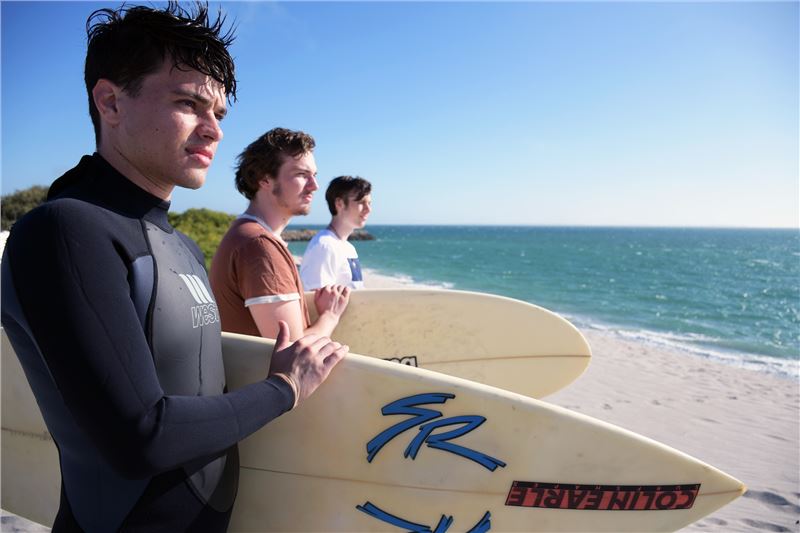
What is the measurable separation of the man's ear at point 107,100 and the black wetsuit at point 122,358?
0.09m

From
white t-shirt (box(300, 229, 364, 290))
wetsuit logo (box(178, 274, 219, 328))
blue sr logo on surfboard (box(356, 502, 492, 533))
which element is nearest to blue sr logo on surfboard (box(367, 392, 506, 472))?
blue sr logo on surfboard (box(356, 502, 492, 533))

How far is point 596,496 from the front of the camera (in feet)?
5.16

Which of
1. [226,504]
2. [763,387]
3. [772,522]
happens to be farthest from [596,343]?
[226,504]

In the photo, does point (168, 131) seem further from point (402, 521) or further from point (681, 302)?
point (681, 302)

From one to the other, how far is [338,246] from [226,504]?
2.21 meters

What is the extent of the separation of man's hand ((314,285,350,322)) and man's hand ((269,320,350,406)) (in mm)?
944

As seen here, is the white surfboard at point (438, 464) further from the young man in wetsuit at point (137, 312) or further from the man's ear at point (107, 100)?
the man's ear at point (107, 100)

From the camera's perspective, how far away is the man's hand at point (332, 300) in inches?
86.4

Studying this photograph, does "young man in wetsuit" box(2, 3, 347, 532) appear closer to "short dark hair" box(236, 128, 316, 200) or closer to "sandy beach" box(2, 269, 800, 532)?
"short dark hair" box(236, 128, 316, 200)

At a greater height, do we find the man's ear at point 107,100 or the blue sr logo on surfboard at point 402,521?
the man's ear at point 107,100

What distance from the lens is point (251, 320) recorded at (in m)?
1.76

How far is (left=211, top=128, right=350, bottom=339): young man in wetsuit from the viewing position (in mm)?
1632

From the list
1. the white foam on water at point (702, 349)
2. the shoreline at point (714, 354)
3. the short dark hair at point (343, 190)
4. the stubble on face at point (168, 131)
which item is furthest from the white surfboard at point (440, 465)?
the white foam on water at point (702, 349)

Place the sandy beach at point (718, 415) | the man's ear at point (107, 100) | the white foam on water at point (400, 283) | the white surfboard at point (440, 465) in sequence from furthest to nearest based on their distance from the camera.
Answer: the white foam on water at point (400, 283) → the sandy beach at point (718, 415) → the white surfboard at point (440, 465) → the man's ear at point (107, 100)
